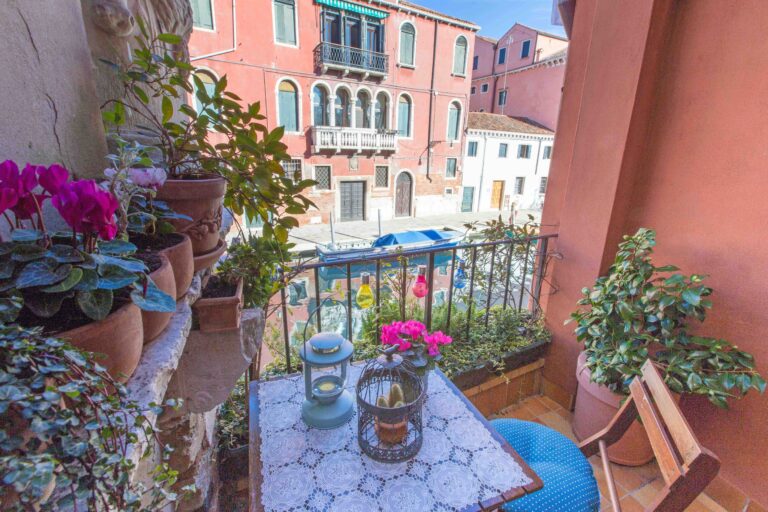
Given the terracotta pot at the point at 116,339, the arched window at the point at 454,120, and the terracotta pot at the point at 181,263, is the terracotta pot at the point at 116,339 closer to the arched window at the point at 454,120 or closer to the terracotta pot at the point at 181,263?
the terracotta pot at the point at 181,263

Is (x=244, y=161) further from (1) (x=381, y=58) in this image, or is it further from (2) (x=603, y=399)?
(1) (x=381, y=58)

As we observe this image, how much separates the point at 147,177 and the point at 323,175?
36.6ft

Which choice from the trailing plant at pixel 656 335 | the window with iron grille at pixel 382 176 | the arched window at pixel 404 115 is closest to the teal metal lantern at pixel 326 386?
the trailing plant at pixel 656 335

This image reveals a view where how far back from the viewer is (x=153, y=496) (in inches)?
14.8

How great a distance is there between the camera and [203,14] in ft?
28.6

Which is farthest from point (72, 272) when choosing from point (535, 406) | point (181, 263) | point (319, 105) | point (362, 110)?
point (362, 110)

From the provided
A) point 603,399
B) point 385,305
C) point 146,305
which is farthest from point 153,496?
point 603,399

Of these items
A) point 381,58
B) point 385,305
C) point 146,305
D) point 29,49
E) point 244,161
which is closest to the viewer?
point 146,305

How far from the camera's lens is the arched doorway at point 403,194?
12.8 meters

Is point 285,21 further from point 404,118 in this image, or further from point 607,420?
point 607,420

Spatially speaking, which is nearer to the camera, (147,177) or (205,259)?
(147,177)

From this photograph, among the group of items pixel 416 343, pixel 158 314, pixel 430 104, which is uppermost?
pixel 430 104

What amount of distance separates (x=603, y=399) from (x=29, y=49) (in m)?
2.43

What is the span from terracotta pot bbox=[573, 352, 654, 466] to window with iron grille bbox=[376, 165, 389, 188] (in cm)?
1090
